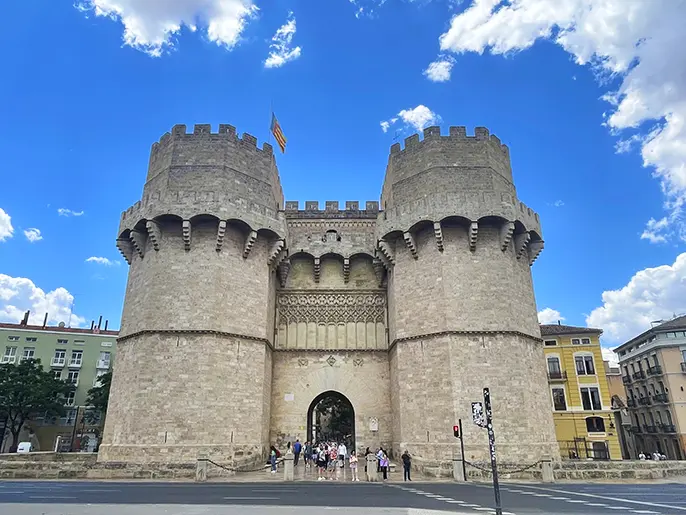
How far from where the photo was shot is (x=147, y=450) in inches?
723

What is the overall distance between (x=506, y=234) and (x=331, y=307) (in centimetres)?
990

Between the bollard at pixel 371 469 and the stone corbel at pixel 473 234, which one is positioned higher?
the stone corbel at pixel 473 234

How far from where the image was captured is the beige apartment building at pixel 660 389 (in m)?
34.5

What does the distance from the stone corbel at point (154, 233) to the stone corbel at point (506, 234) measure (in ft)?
53.4

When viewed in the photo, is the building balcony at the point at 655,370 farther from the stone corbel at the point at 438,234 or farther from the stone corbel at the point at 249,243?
the stone corbel at the point at 249,243

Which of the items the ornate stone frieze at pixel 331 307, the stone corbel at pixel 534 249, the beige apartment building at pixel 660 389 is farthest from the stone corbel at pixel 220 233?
the beige apartment building at pixel 660 389

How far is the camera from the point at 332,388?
78.1 ft

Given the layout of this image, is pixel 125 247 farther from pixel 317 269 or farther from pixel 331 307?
pixel 331 307

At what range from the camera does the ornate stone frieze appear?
25109 mm

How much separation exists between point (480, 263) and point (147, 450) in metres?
16.4

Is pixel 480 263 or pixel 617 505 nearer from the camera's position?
pixel 617 505

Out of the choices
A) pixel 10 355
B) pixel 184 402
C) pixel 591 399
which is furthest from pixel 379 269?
pixel 10 355

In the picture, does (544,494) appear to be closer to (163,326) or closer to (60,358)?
(163,326)

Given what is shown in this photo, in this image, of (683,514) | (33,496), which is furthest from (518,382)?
(33,496)
